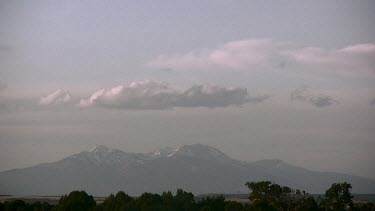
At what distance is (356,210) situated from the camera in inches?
7613

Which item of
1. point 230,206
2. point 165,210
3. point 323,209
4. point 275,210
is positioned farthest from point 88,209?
point 323,209

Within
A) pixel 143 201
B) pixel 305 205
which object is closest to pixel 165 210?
pixel 143 201

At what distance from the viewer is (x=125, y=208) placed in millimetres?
194750

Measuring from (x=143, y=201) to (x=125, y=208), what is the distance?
22.3ft

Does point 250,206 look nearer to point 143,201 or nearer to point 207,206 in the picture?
point 207,206

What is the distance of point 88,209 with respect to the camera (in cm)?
19650

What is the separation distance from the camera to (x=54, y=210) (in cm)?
19400

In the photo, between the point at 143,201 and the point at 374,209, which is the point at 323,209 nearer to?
the point at 374,209

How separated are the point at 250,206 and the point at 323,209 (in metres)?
24.1

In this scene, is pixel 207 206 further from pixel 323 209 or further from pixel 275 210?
pixel 323 209

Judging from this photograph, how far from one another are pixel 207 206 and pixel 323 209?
1284 inches

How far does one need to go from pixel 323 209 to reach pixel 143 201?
164 ft

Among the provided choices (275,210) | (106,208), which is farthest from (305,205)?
(106,208)

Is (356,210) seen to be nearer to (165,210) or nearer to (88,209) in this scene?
(165,210)
